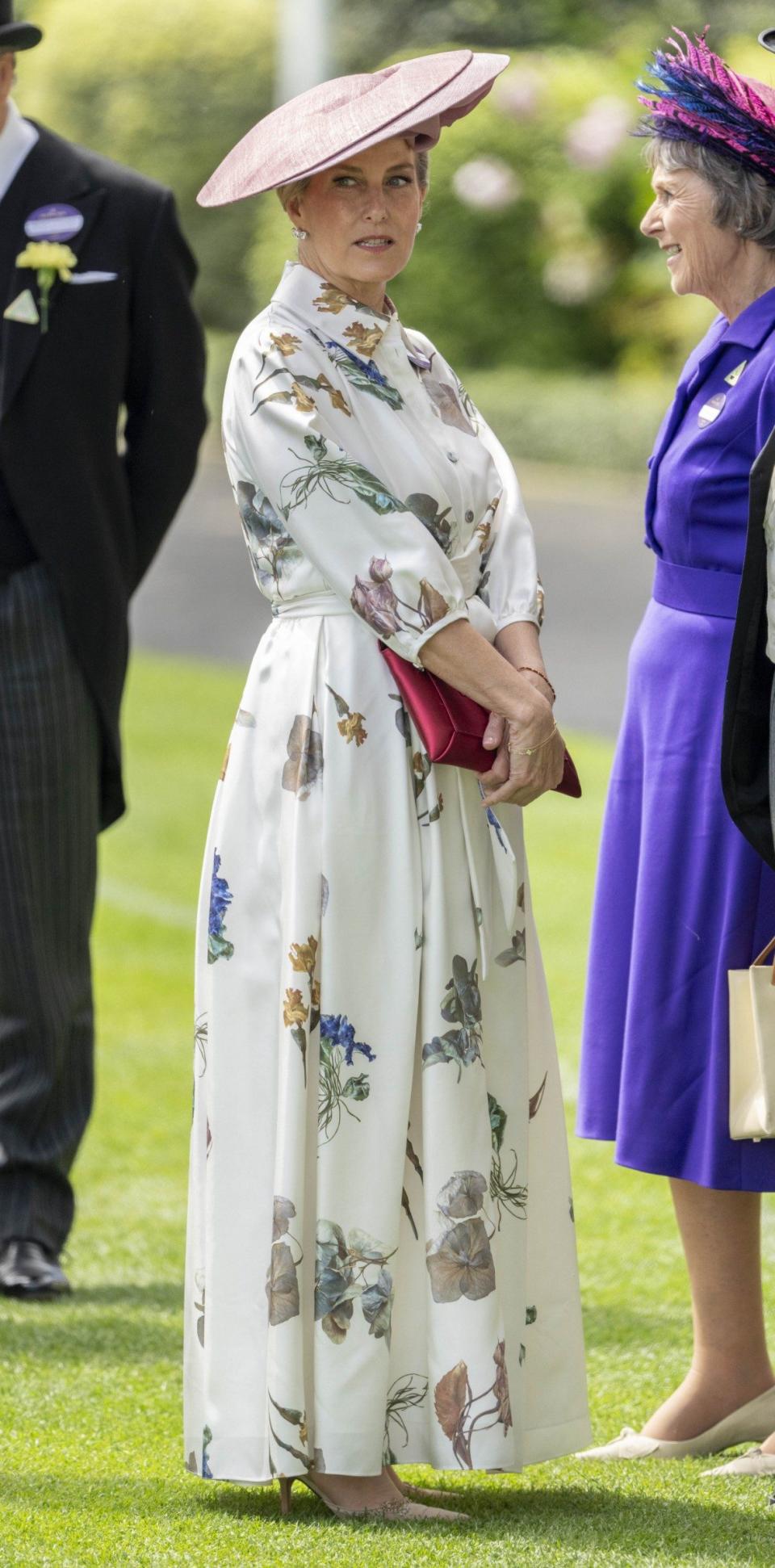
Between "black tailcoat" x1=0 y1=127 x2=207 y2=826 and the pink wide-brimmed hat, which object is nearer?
the pink wide-brimmed hat

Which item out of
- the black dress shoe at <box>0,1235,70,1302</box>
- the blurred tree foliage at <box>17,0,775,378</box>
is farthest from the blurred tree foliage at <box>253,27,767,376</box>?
the black dress shoe at <box>0,1235,70,1302</box>

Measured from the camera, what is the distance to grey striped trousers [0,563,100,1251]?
3760 millimetres

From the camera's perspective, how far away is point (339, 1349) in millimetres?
2512

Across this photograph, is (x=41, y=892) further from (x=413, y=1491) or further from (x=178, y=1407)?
(x=413, y=1491)

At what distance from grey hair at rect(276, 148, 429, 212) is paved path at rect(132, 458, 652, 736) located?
7.64 metres

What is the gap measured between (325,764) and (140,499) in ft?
5.13

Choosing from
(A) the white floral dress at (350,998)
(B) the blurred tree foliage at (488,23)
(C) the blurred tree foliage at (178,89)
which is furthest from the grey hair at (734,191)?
(C) the blurred tree foliage at (178,89)

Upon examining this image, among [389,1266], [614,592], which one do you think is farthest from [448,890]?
[614,592]

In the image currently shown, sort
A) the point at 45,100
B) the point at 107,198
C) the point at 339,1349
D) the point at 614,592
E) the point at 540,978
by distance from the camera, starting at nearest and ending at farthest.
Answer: the point at 339,1349 → the point at 540,978 → the point at 107,198 → the point at 614,592 → the point at 45,100

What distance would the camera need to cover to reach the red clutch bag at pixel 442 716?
8.18ft

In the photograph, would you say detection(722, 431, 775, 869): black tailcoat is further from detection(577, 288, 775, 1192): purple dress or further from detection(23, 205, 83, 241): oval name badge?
detection(23, 205, 83, 241): oval name badge

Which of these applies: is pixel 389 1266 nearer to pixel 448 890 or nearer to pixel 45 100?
pixel 448 890

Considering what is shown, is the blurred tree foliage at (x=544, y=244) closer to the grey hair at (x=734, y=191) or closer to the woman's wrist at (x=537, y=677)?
the grey hair at (x=734, y=191)

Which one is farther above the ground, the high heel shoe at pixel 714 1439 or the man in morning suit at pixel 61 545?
the man in morning suit at pixel 61 545
